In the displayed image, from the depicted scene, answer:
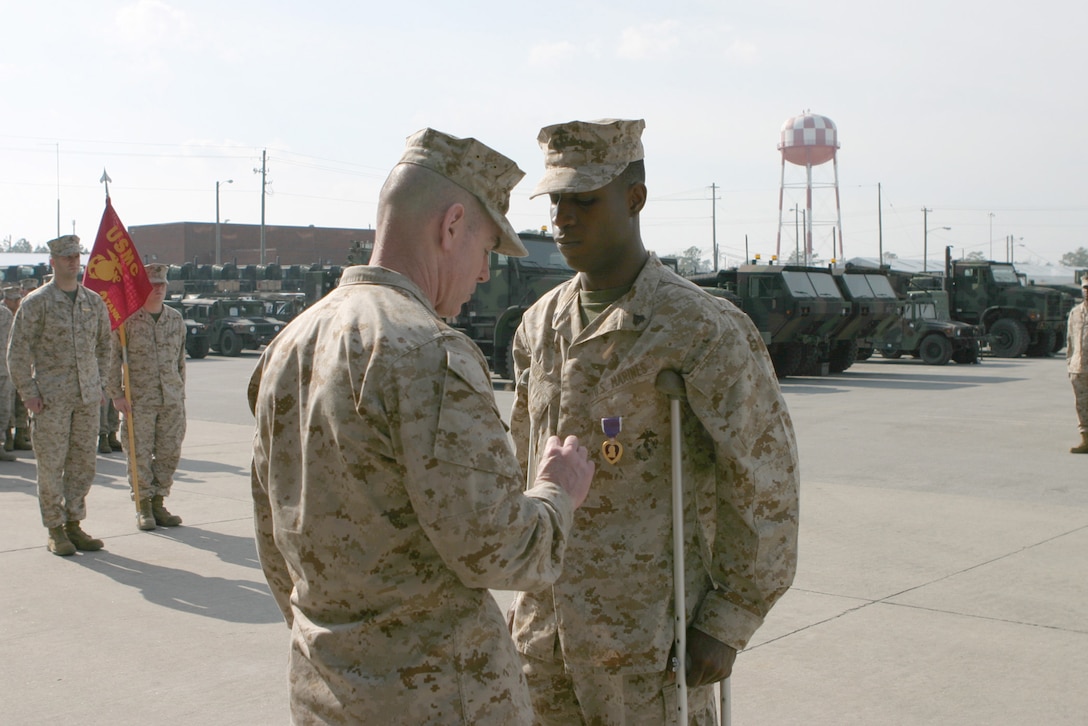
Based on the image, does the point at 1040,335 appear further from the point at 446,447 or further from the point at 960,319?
the point at 446,447

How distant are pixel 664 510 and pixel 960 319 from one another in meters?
30.3

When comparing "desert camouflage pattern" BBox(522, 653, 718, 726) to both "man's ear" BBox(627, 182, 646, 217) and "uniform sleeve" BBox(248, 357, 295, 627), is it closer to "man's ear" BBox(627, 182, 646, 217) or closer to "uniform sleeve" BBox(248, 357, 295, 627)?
"uniform sleeve" BBox(248, 357, 295, 627)

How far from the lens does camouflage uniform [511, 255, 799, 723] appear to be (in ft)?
8.51

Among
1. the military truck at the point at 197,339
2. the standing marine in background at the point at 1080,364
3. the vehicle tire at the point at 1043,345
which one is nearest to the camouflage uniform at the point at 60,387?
the standing marine in background at the point at 1080,364

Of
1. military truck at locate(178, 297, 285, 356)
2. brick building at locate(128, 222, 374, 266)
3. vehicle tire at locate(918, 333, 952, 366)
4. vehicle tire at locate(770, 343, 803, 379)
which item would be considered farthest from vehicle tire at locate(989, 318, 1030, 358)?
brick building at locate(128, 222, 374, 266)

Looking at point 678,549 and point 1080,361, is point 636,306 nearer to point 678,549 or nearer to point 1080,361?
point 678,549

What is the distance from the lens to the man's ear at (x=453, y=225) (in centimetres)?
216

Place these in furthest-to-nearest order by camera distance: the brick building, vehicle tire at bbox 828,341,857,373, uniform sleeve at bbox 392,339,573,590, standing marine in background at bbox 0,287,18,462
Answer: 1. the brick building
2. vehicle tire at bbox 828,341,857,373
3. standing marine in background at bbox 0,287,18,462
4. uniform sleeve at bbox 392,339,573,590

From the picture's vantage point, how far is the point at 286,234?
75438 millimetres

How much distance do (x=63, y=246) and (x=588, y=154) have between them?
5952mm

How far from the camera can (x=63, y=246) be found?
306 inches

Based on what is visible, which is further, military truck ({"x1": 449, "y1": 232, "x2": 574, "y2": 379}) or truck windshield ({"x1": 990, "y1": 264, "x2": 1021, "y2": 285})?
truck windshield ({"x1": 990, "y1": 264, "x2": 1021, "y2": 285})

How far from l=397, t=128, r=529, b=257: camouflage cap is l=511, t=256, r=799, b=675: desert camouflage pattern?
61 centimetres

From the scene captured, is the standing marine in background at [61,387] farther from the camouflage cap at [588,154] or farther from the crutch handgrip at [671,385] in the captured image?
the crutch handgrip at [671,385]
